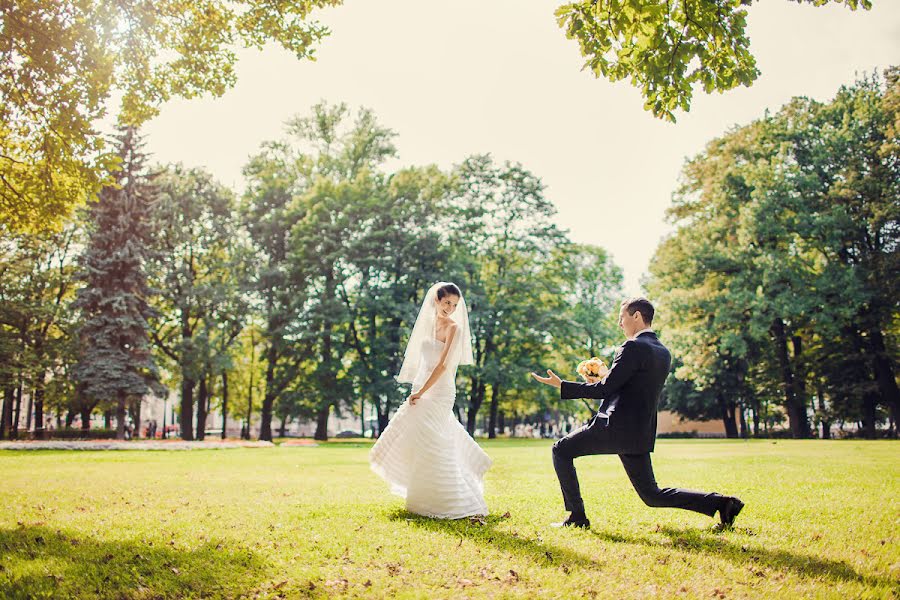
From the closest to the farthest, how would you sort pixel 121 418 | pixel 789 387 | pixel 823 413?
pixel 121 418 < pixel 789 387 < pixel 823 413

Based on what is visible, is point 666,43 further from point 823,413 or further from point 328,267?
point 823,413

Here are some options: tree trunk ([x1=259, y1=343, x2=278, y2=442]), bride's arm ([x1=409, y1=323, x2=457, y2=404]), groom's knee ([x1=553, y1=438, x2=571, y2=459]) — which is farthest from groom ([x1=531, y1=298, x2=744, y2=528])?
tree trunk ([x1=259, y1=343, x2=278, y2=442])

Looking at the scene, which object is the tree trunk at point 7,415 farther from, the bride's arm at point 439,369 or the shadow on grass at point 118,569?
the bride's arm at point 439,369

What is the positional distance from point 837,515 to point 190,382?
38541 millimetres

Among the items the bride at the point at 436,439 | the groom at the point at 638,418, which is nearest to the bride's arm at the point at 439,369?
the bride at the point at 436,439

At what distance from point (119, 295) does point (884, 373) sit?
130ft

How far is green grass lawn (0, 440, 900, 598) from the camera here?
15.6 feet

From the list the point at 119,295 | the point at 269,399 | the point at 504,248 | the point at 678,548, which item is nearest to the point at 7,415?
the point at 119,295

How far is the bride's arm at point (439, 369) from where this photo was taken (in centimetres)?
779

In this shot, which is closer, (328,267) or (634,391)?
(634,391)

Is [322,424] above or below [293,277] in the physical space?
below

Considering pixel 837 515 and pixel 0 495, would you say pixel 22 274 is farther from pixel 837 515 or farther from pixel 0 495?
pixel 837 515

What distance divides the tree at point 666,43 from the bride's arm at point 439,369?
344 cm

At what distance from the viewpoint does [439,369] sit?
7.80 metres
